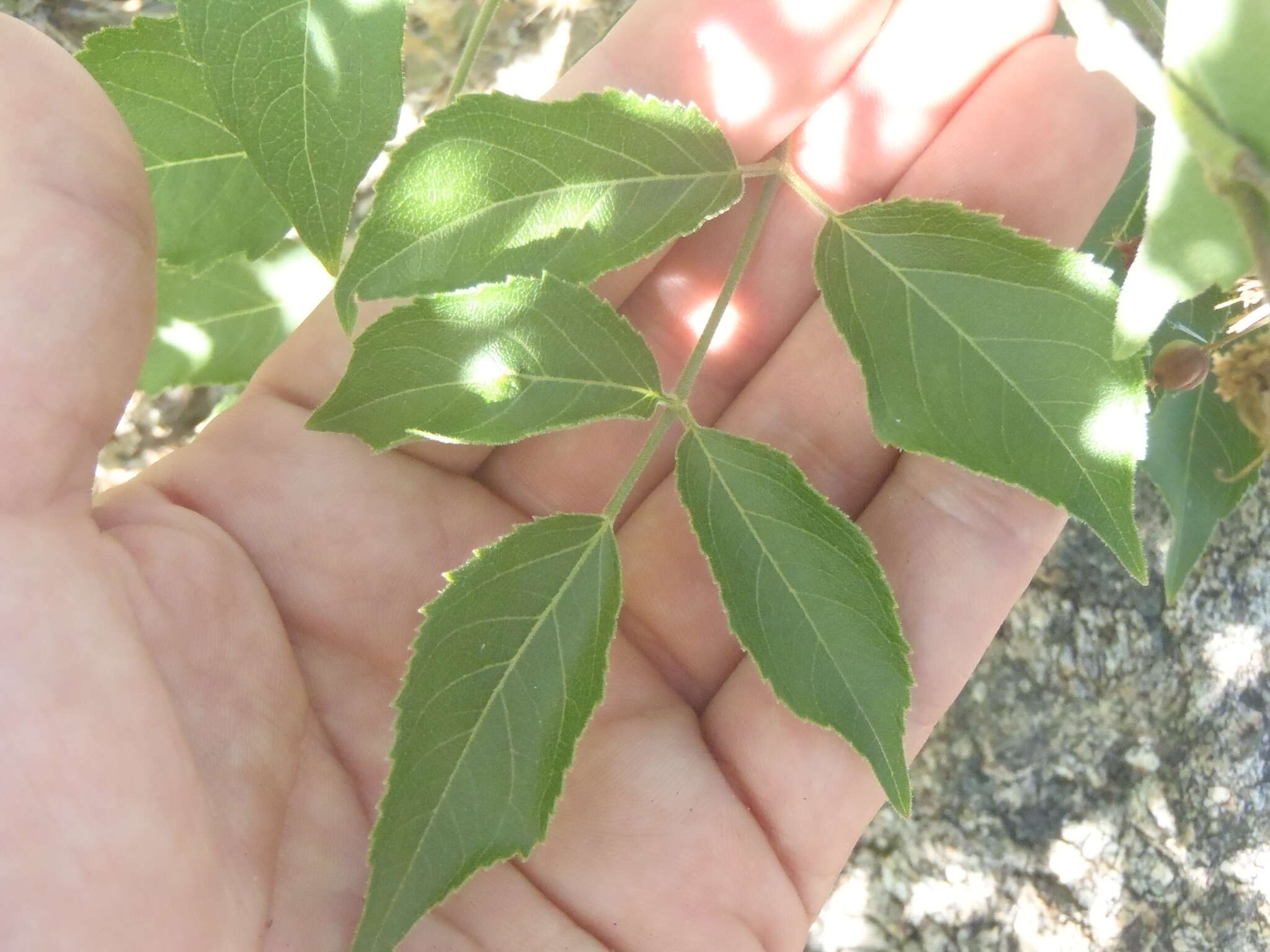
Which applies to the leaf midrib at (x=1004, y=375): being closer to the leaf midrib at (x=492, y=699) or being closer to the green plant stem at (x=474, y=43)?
the leaf midrib at (x=492, y=699)

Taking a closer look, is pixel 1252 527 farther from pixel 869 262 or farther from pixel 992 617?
pixel 869 262

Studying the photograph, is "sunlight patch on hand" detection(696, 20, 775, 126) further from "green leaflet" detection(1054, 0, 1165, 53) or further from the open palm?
"green leaflet" detection(1054, 0, 1165, 53)

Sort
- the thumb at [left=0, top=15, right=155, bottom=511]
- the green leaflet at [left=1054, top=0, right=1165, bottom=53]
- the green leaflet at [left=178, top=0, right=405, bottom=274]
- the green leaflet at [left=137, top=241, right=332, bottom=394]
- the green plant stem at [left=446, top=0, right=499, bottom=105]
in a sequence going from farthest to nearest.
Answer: the green leaflet at [left=137, top=241, right=332, bottom=394] < the green plant stem at [left=446, top=0, right=499, bottom=105] < the green leaflet at [left=1054, top=0, right=1165, bottom=53] < the thumb at [left=0, top=15, right=155, bottom=511] < the green leaflet at [left=178, top=0, right=405, bottom=274]

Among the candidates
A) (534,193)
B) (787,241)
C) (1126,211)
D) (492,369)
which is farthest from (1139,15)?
(492,369)

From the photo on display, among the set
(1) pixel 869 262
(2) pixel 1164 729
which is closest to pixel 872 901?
(2) pixel 1164 729

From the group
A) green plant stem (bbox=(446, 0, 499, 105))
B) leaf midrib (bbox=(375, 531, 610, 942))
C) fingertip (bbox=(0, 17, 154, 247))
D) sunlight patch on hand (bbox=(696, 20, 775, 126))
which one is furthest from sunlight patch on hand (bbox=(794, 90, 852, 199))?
fingertip (bbox=(0, 17, 154, 247))
